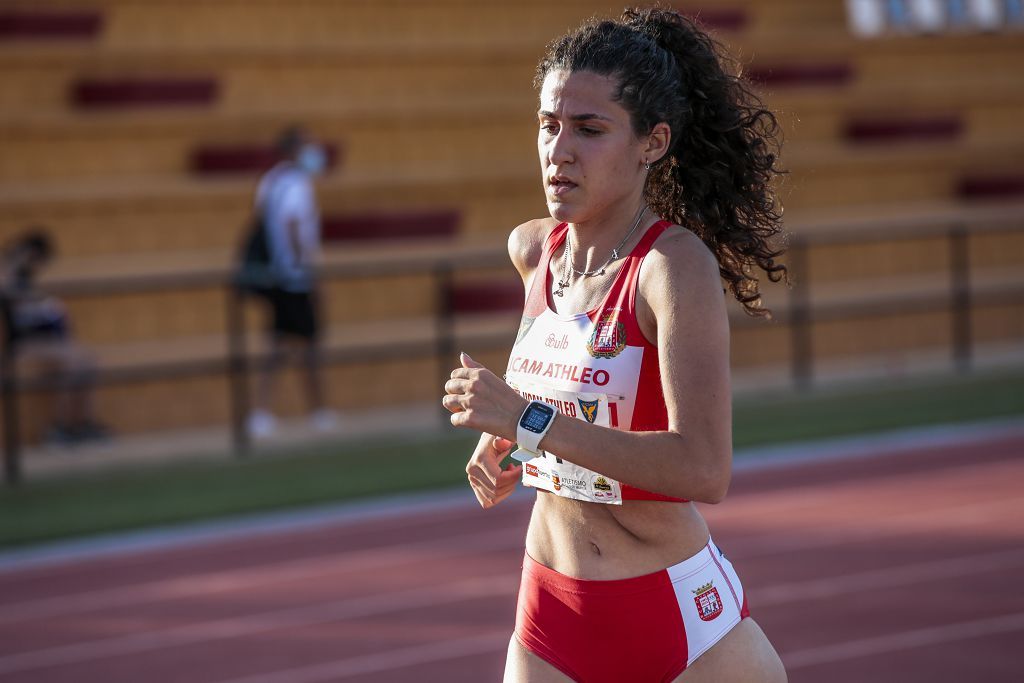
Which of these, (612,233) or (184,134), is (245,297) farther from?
(612,233)

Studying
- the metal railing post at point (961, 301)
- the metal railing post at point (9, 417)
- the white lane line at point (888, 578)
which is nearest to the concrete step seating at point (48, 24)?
the metal railing post at point (9, 417)

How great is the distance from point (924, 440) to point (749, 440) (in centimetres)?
116

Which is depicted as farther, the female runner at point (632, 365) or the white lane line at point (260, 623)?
the white lane line at point (260, 623)

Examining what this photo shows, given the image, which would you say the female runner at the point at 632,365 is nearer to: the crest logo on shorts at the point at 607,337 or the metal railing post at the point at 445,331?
the crest logo on shorts at the point at 607,337

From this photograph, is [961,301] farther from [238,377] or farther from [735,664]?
[735,664]

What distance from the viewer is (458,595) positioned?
7215 mm

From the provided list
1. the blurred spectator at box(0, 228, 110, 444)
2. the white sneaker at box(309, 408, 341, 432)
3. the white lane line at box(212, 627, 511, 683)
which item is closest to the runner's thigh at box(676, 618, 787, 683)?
the white lane line at box(212, 627, 511, 683)

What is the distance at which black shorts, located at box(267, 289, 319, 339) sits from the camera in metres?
10.9

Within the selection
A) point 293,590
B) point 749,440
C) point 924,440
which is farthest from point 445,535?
point 924,440

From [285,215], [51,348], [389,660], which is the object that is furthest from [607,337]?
[285,215]

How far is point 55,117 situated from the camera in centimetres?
1272

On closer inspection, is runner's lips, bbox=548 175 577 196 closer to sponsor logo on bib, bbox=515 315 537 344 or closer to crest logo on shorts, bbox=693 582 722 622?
sponsor logo on bib, bbox=515 315 537 344

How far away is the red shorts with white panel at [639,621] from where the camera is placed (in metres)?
2.97

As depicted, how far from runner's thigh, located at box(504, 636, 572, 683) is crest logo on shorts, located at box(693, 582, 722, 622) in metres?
0.29
